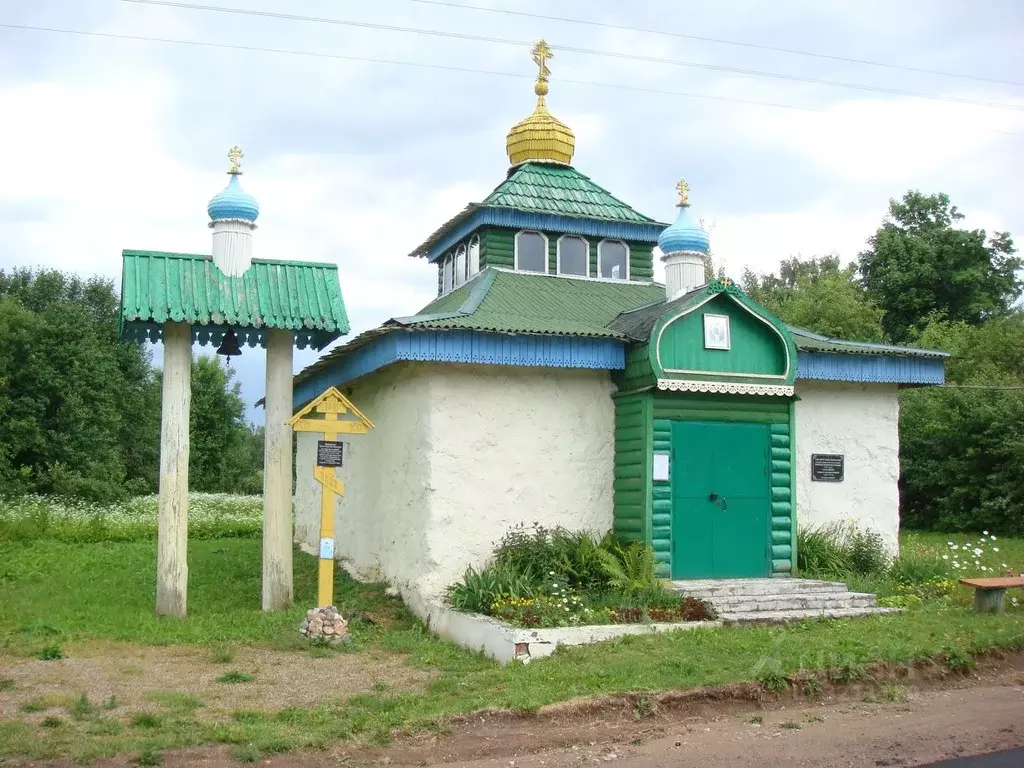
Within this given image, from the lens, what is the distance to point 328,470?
11.3m

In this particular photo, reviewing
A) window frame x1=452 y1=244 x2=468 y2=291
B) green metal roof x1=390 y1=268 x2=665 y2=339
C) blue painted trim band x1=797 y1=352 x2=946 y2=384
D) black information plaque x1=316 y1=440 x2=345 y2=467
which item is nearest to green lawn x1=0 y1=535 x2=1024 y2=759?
black information plaque x1=316 y1=440 x2=345 y2=467

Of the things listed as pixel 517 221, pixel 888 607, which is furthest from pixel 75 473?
pixel 888 607

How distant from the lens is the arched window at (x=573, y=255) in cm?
1587

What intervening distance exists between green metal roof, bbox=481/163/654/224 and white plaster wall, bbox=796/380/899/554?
4.27 meters

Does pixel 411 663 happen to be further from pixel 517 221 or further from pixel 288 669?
pixel 517 221

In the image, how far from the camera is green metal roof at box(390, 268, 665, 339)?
38.9ft

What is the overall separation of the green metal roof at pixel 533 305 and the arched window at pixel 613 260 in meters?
0.32

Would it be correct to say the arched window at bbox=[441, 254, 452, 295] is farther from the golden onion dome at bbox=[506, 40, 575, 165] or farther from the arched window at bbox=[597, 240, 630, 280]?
the arched window at bbox=[597, 240, 630, 280]

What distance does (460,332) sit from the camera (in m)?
11.6

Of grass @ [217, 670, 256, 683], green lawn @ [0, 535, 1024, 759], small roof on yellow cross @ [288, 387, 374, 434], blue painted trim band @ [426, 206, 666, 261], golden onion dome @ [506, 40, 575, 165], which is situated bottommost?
grass @ [217, 670, 256, 683]

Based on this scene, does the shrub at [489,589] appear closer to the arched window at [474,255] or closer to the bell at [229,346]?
the bell at [229,346]

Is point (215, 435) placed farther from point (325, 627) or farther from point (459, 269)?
point (325, 627)

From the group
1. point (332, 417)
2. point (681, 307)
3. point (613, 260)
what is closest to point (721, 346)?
point (681, 307)

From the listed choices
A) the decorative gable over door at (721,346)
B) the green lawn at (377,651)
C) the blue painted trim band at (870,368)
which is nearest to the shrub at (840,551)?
the green lawn at (377,651)
